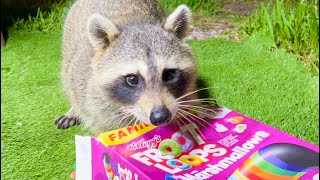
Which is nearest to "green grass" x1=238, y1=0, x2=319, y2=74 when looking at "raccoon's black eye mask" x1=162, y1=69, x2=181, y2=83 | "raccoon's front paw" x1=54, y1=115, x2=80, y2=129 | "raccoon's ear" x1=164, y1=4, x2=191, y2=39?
"raccoon's ear" x1=164, y1=4, x2=191, y2=39

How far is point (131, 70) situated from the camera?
78.8 inches

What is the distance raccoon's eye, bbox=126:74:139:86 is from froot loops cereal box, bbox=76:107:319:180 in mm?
188

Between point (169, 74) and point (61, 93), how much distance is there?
1196 mm

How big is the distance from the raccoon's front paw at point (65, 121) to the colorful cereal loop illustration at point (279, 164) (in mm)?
1173

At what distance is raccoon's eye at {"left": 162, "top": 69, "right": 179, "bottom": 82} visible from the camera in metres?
2.03

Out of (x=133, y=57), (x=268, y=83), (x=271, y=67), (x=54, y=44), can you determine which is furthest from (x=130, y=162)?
(x=54, y=44)

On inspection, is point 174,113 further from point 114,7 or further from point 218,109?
point 114,7

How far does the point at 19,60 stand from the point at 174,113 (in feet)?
5.97

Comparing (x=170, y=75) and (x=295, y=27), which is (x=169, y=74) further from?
(x=295, y=27)

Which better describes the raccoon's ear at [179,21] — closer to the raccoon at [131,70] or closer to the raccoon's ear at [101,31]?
the raccoon at [131,70]

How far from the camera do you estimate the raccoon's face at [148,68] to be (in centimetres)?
195

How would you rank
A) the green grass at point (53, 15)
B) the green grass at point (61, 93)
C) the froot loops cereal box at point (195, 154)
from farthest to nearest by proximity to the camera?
the green grass at point (53, 15), the green grass at point (61, 93), the froot loops cereal box at point (195, 154)

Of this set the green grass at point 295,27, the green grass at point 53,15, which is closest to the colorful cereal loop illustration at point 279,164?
the green grass at point 295,27

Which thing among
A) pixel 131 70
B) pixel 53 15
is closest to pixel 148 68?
pixel 131 70
